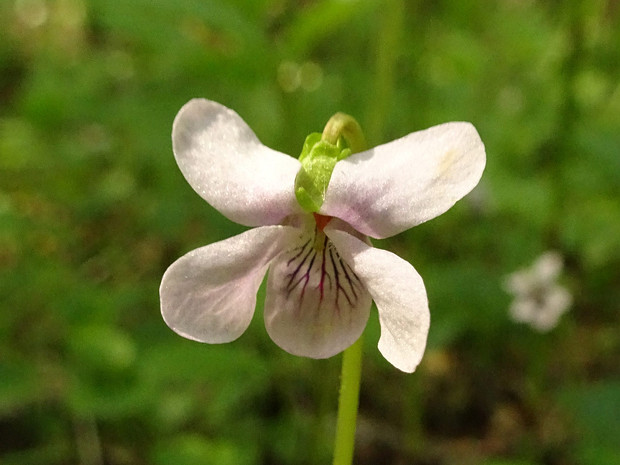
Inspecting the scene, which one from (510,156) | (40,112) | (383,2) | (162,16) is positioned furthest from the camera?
(510,156)

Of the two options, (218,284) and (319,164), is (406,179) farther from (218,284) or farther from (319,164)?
(218,284)

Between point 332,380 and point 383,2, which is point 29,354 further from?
point 383,2

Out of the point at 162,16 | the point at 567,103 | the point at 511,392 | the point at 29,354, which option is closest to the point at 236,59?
the point at 162,16

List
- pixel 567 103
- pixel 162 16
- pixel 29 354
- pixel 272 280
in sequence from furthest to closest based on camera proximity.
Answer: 1. pixel 29 354
2. pixel 567 103
3. pixel 162 16
4. pixel 272 280

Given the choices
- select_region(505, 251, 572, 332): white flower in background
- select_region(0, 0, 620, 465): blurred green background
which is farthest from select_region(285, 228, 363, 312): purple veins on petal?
select_region(505, 251, 572, 332): white flower in background

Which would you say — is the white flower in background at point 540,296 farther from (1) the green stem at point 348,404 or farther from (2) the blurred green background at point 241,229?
(1) the green stem at point 348,404

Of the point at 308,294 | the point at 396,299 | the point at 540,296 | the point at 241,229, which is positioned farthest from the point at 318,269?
the point at 540,296

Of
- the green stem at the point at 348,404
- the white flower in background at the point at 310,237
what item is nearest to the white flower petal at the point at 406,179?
the white flower in background at the point at 310,237
